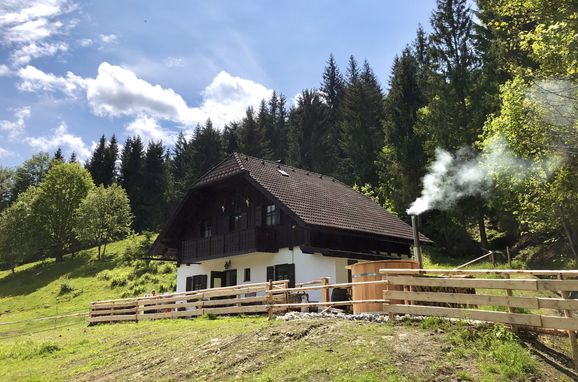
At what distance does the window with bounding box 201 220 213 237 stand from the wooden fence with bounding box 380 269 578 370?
56.4ft

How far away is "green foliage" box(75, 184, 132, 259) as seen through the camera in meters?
53.3

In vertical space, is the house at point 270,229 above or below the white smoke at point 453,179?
below

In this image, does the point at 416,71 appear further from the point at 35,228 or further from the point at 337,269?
the point at 35,228

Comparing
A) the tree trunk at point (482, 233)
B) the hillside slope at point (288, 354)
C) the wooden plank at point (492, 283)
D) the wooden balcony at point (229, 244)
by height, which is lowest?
the hillside slope at point (288, 354)

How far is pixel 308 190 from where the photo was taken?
2538 cm

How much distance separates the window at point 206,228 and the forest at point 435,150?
1119 cm

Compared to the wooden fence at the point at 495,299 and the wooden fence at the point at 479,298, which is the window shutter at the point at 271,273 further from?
the wooden fence at the point at 495,299

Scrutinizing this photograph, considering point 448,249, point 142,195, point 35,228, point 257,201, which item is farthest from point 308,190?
point 142,195

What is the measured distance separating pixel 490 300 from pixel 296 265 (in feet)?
41.6

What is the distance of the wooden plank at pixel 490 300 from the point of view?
27.4ft

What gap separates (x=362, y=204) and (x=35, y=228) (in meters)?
44.3

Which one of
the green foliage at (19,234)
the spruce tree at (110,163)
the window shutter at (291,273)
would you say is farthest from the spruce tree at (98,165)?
the window shutter at (291,273)

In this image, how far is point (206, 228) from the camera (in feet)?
90.3

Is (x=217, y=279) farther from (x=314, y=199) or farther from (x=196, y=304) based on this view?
(x=196, y=304)
